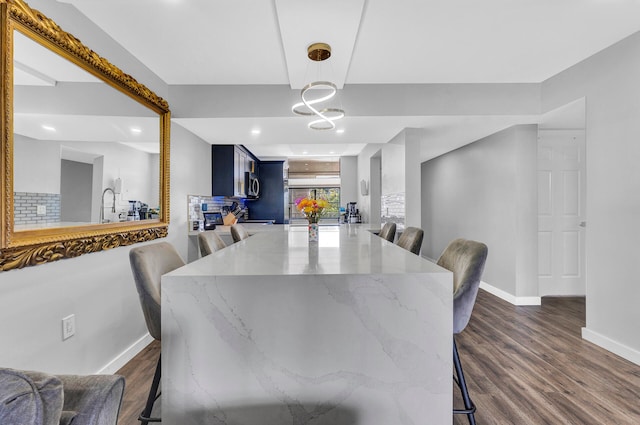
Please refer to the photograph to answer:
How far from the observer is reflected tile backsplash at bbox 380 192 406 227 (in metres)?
3.90

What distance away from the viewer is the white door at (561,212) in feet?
12.9

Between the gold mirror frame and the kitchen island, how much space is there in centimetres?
80

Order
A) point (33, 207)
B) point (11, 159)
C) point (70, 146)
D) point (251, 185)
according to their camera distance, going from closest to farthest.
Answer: point (11, 159)
point (33, 207)
point (70, 146)
point (251, 185)

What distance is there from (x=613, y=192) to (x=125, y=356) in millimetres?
4046

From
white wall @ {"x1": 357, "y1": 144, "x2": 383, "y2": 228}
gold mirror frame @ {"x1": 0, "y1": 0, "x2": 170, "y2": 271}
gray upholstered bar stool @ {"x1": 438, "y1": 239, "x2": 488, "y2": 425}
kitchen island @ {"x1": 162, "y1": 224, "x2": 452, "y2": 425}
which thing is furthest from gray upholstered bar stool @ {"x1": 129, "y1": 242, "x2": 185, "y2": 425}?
white wall @ {"x1": 357, "y1": 144, "x2": 383, "y2": 228}

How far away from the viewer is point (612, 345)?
2475mm

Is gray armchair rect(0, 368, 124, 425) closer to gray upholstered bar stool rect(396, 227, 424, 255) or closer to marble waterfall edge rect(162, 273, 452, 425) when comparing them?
marble waterfall edge rect(162, 273, 452, 425)

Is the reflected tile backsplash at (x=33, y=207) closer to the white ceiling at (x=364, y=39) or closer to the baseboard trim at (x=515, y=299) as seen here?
the white ceiling at (x=364, y=39)

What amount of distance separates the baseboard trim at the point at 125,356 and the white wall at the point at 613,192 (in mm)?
3817

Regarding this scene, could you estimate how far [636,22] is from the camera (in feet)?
7.07

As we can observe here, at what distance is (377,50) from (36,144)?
2.33 m

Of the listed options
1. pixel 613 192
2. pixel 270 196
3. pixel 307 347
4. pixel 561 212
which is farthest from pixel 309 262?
pixel 270 196

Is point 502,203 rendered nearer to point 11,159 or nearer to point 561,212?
point 561,212

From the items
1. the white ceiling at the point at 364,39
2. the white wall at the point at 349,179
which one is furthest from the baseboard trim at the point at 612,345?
the white wall at the point at 349,179
